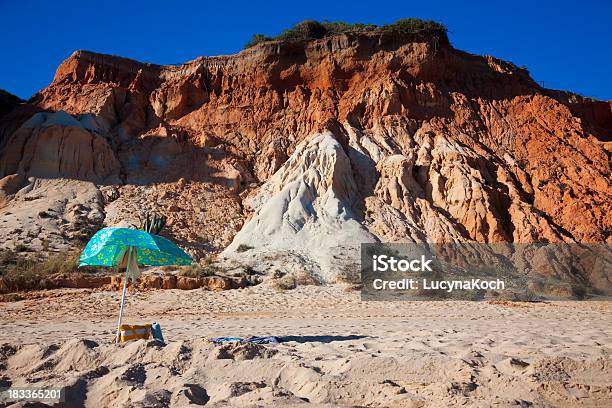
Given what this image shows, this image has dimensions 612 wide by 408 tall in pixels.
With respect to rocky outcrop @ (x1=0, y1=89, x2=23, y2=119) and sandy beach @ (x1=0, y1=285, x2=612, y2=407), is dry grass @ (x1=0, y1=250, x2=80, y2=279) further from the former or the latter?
rocky outcrop @ (x1=0, y1=89, x2=23, y2=119)

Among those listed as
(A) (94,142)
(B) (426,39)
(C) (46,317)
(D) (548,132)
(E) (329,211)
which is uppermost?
(B) (426,39)

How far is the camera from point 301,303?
15.2m

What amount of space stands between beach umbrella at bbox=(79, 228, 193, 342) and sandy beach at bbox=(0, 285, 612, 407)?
128 centimetres

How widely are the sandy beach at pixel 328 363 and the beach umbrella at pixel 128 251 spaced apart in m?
1.28

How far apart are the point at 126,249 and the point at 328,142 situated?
18.6 meters

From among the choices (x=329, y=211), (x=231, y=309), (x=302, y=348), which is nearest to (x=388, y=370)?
(x=302, y=348)

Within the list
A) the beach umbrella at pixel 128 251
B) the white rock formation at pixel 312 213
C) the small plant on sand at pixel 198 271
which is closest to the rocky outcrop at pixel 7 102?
the white rock formation at pixel 312 213

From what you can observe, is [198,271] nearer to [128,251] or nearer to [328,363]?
[128,251]

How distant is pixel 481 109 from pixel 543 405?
29847mm

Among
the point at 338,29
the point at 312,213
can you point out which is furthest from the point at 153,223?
the point at 338,29

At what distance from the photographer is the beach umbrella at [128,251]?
8.03 metres

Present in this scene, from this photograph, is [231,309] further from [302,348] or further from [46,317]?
[302,348]

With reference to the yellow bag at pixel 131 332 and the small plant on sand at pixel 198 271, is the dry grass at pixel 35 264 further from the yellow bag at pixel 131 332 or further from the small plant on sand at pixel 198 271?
the yellow bag at pixel 131 332

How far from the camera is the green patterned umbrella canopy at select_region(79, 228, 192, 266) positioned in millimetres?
8023
